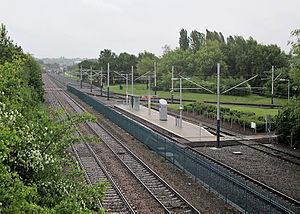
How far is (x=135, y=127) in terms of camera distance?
3319 cm

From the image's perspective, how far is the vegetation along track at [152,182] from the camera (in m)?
15.6

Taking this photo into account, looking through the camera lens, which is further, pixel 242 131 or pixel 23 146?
pixel 242 131

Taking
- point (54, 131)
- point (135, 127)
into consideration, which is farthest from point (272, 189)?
point (135, 127)

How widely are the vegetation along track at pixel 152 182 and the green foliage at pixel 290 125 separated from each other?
14.1m

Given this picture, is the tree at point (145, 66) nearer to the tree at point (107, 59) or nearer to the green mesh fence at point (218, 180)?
the tree at point (107, 59)

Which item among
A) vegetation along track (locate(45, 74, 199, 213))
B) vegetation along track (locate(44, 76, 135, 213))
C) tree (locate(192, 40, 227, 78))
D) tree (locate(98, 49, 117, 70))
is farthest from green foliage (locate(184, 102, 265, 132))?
tree (locate(98, 49, 117, 70))

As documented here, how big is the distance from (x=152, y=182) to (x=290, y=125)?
56.1ft

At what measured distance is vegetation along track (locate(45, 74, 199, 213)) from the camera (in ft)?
51.0

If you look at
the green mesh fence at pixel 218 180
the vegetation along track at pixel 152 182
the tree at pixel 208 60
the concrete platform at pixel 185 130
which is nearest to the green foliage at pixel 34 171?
the vegetation along track at pixel 152 182

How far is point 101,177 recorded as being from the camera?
20406 millimetres

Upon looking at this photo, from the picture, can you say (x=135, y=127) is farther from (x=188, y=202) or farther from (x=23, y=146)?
(x=23, y=146)

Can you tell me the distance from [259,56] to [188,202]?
244 feet

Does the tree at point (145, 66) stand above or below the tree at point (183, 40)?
below

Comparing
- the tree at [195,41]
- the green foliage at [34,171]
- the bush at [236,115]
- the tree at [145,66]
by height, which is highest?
the tree at [195,41]
